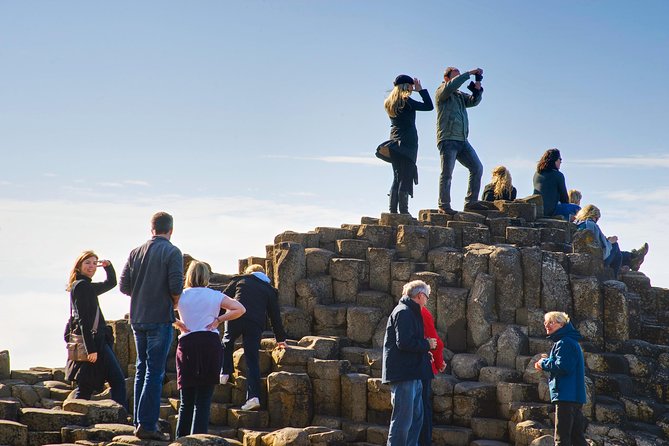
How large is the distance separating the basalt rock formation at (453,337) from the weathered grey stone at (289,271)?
2 cm

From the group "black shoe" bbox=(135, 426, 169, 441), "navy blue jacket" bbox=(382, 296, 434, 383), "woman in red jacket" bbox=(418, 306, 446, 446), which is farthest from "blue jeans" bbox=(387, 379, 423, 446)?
"black shoe" bbox=(135, 426, 169, 441)

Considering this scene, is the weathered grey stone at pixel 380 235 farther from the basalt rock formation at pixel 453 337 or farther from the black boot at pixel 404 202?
the black boot at pixel 404 202

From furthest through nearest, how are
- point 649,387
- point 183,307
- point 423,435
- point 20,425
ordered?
point 649,387 → point 423,435 → point 20,425 → point 183,307

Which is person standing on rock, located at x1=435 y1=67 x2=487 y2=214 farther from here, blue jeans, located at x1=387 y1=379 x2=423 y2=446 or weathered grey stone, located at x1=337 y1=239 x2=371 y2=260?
blue jeans, located at x1=387 y1=379 x2=423 y2=446

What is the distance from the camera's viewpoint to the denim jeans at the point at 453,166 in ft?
69.5

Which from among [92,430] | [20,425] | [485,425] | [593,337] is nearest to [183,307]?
[92,430]

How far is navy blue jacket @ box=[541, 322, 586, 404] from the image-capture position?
13.2 m

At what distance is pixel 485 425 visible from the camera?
16531 millimetres

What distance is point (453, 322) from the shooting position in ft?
61.8

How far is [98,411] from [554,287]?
9.81 m

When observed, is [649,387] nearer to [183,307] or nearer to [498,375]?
[498,375]

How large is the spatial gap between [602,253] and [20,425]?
12.8 meters

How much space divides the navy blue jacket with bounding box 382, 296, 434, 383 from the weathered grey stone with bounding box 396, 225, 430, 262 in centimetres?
750

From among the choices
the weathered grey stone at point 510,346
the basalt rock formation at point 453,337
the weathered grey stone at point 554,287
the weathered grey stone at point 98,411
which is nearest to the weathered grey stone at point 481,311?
the basalt rock formation at point 453,337
